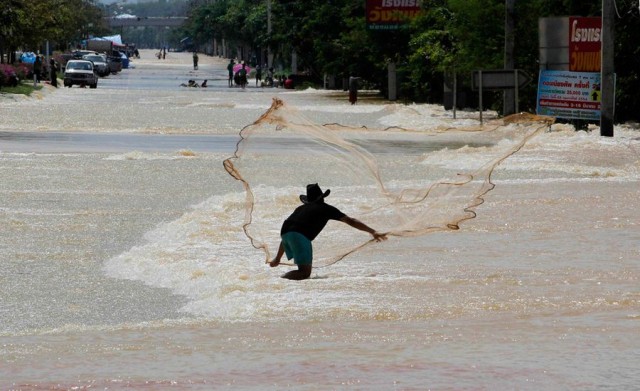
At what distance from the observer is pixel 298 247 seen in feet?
50.0

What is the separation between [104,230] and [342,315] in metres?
7.11

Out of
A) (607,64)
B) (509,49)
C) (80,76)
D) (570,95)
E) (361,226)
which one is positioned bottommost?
(80,76)

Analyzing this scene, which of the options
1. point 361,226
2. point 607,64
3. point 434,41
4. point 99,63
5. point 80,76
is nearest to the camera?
point 361,226

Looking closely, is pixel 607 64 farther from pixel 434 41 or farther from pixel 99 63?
pixel 99 63

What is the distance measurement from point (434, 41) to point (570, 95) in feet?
71.6

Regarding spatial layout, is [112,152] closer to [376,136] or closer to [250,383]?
[376,136]

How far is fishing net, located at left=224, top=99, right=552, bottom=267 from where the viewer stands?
17.4m

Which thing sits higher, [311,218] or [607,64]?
[607,64]

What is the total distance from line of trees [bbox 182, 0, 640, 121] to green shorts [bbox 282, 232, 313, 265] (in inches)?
958

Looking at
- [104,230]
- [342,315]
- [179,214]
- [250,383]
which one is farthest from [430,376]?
[179,214]

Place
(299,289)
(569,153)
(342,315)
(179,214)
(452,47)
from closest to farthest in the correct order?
(342,315), (299,289), (179,214), (569,153), (452,47)

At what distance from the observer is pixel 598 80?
38625 millimetres

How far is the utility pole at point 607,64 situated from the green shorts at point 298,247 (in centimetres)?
2300

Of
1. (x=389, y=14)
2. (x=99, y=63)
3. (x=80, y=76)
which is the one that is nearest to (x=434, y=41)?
(x=389, y=14)
